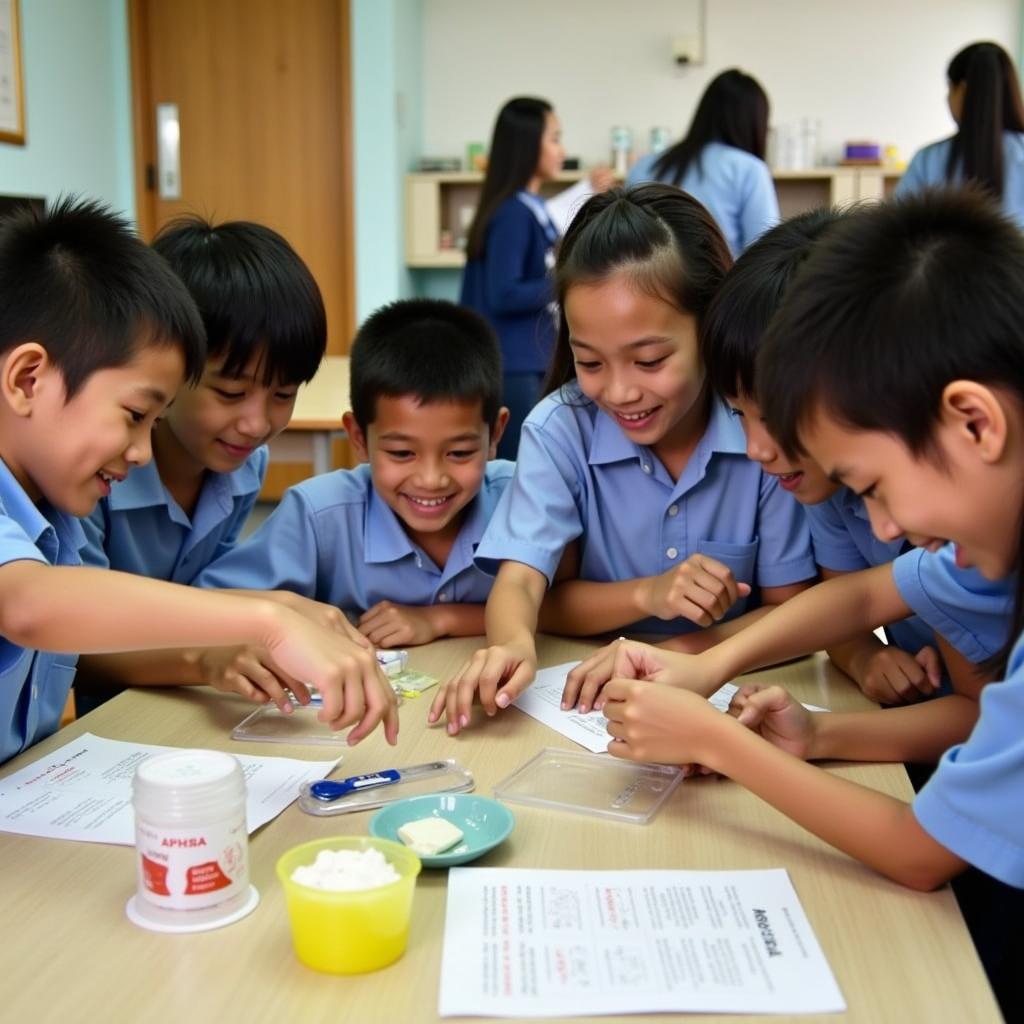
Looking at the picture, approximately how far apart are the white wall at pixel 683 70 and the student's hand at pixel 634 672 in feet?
14.7

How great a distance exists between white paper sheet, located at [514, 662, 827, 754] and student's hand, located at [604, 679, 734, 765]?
90 mm

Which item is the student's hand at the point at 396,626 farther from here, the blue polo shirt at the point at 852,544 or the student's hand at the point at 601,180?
the student's hand at the point at 601,180

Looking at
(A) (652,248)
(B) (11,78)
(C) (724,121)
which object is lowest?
(A) (652,248)

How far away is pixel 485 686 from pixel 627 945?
471 mm

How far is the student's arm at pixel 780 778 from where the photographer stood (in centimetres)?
85

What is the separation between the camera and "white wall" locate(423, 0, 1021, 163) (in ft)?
16.8

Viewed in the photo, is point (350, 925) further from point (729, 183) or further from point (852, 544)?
point (729, 183)

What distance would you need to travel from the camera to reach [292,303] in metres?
1.62

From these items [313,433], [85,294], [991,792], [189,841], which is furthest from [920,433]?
[313,433]

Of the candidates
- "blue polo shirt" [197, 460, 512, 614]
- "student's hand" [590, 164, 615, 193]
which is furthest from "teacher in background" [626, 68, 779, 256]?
"blue polo shirt" [197, 460, 512, 614]

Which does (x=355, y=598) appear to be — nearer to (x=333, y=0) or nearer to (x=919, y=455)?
(x=919, y=455)

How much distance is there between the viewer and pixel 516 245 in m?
3.76

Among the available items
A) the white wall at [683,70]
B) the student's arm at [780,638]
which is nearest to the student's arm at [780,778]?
the student's arm at [780,638]

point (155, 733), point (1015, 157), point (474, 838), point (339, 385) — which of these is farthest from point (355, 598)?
point (1015, 157)
